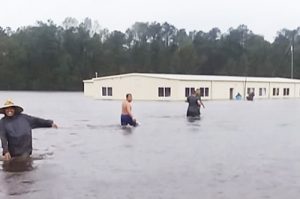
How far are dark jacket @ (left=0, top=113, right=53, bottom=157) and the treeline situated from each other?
103986 millimetres

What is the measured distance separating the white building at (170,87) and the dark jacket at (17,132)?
43.9m

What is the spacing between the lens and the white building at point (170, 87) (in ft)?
185

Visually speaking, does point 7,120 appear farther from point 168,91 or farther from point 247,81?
point 247,81

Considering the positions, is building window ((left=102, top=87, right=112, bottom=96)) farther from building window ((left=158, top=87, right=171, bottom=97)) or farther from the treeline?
the treeline

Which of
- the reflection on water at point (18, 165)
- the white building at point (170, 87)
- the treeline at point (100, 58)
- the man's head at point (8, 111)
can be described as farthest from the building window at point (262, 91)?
the man's head at point (8, 111)

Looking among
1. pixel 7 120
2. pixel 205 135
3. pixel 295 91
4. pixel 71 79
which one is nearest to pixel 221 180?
pixel 7 120

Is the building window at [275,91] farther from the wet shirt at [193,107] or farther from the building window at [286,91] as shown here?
the wet shirt at [193,107]

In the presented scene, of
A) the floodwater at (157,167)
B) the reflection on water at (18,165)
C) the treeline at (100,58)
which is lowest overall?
the floodwater at (157,167)

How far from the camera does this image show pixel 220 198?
8.83m

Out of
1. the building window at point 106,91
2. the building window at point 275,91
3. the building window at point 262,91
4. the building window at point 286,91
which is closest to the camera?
the building window at point 106,91

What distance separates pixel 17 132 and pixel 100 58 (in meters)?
109

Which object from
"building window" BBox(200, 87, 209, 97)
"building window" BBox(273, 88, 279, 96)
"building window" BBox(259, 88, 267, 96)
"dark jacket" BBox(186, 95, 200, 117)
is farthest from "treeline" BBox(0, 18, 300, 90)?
"dark jacket" BBox(186, 95, 200, 117)

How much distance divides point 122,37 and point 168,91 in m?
78.6

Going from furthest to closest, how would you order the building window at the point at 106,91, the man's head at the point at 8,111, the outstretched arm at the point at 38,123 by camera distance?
the building window at the point at 106,91 < the outstretched arm at the point at 38,123 < the man's head at the point at 8,111
